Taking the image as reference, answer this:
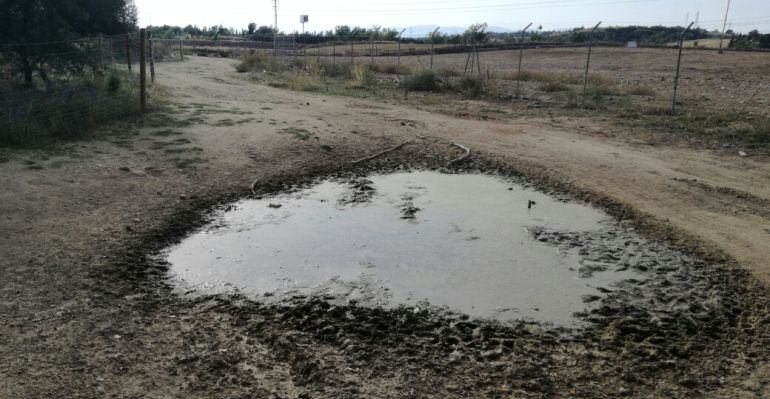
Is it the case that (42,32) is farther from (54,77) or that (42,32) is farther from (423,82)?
(423,82)

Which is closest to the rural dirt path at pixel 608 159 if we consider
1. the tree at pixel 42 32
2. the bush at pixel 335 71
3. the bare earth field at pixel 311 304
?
the bare earth field at pixel 311 304

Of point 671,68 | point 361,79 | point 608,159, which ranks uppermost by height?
point 671,68

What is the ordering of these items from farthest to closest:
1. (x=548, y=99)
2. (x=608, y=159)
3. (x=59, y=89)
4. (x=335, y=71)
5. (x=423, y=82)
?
(x=335, y=71) → (x=423, y=82) → (x=548, y=99) → (x=59, y=89) → (x=608, y=159)

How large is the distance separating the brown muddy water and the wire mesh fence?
435 cm

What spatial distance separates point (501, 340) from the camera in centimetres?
475

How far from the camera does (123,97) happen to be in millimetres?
12367

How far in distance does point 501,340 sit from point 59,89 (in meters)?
9.65

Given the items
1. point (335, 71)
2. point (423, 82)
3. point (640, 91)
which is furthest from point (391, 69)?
point (640, 91)

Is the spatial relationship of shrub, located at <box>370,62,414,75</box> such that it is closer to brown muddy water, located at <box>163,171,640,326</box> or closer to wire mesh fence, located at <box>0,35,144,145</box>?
wire mesh fence, located at <box>0,35,144,145</box>

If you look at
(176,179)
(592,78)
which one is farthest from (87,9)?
(592,78)

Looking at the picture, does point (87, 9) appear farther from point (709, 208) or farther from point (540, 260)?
point (709, 208)

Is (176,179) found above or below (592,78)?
below

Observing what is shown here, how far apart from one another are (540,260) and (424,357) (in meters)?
2.49

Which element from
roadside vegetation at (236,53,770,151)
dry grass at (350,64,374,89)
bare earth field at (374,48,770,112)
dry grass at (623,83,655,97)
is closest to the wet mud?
roadside vegetation at (236,53,770,151)
